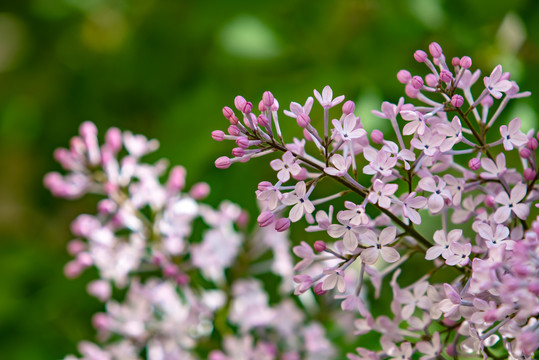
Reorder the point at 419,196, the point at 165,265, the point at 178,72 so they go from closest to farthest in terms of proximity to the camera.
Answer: the point at 419,196 → the point at 165,265 → the point at 178,72

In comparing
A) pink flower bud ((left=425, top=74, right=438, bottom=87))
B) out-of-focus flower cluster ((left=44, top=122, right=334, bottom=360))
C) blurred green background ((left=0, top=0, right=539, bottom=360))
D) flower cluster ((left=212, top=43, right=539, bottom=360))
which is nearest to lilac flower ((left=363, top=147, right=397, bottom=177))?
flower cluster ((left=212, top=43, right=539, bottom=360))

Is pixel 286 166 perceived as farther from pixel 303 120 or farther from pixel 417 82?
pixel 417 82

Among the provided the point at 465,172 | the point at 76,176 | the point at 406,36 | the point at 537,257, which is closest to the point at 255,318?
the point at 76,176

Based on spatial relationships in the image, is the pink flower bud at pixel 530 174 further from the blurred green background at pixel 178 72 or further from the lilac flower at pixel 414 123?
the blurred green background at pixel 178 72

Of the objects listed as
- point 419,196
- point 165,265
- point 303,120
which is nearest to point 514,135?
point 419,196

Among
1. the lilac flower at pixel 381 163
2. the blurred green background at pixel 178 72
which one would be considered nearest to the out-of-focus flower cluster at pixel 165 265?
the blurred green background at pixel 178 72

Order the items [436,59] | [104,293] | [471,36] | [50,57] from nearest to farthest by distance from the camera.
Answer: [436,59], [104,293], [471,36], [50,57]

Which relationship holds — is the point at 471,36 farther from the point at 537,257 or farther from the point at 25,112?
the point at 25,112
